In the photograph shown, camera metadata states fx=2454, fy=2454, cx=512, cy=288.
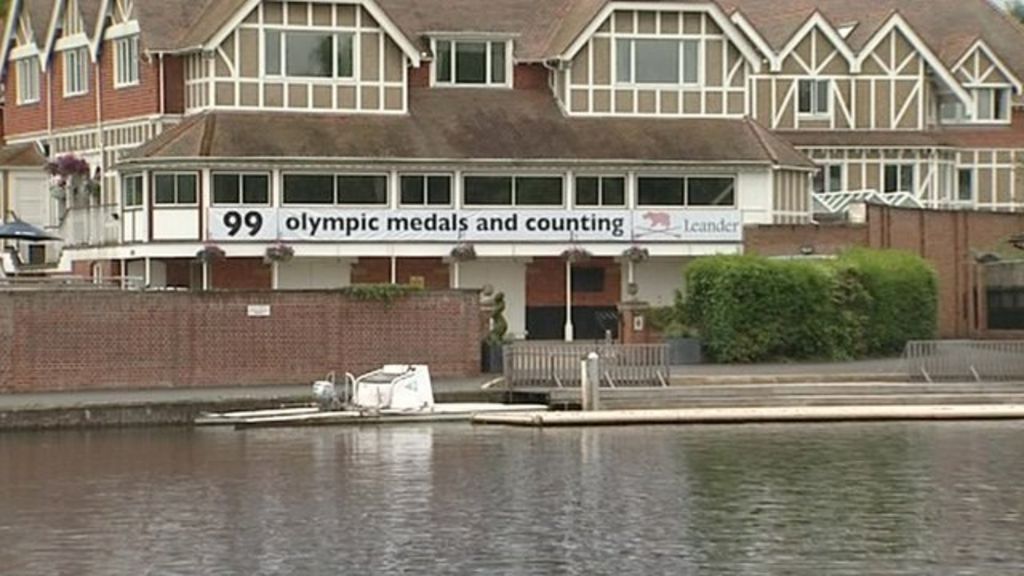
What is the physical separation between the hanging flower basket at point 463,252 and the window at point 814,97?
57.4 ft

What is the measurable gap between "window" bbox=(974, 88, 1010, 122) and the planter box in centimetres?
2544

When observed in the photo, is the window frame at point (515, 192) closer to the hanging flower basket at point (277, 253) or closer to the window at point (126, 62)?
Answer: the hanging flower basket at point (277, 253)

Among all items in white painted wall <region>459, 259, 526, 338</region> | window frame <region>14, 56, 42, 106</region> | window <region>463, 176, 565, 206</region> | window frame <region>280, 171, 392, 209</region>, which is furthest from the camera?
window frame <region>14, 56, 42, 106</region>

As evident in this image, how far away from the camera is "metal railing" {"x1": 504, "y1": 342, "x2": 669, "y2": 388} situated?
5634 cm

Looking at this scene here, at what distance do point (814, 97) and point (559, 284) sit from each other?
14428 mm

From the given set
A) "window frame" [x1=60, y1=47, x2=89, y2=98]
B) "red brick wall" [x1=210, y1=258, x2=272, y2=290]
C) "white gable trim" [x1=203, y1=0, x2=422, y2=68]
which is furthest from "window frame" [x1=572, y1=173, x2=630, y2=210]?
"window frame" [x1=60, y1=47, x2=89, y2=98]

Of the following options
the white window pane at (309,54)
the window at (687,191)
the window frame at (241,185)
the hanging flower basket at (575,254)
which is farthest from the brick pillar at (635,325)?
the white window pane at (309,54)

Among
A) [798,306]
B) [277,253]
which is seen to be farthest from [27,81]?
[798,306]

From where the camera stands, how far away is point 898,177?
80.1 meters

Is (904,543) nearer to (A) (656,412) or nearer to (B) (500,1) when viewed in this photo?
(A) (656,412)

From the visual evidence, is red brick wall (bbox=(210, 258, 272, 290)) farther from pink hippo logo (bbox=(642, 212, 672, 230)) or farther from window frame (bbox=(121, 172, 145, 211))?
pink hippo logo (bbox=(642, 212, 672, 230))

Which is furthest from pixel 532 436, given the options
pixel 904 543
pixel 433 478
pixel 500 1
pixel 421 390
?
pixel 500 1

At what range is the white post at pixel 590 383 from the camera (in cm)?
5350

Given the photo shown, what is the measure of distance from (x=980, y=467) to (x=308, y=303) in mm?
19433
